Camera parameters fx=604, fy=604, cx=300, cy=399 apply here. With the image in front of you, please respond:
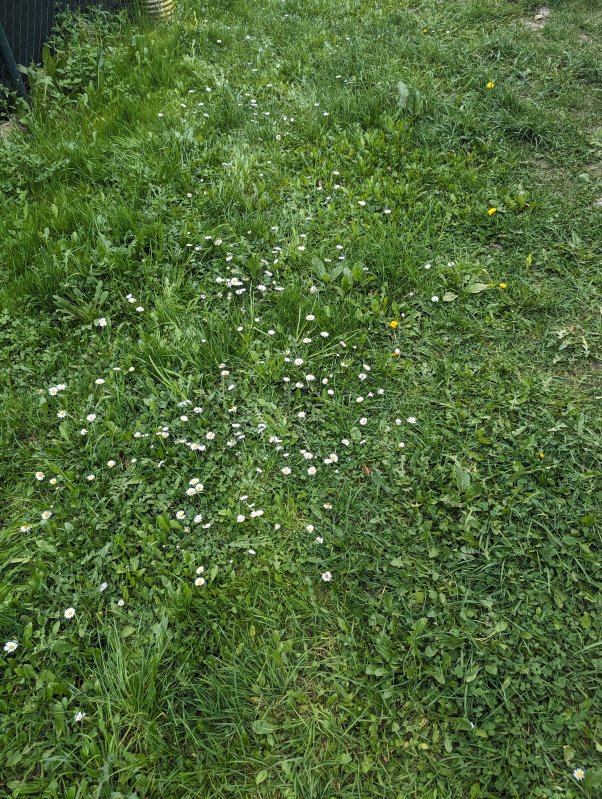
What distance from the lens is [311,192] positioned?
13.3 ft

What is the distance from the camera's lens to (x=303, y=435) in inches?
112

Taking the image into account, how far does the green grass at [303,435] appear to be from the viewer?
2.00 metres

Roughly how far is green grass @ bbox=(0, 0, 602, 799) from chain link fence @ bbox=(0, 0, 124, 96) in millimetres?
219

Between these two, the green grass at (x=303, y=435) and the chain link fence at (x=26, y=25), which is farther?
the chain link fence at (x=26, y=25)

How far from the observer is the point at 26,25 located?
15.6 feet

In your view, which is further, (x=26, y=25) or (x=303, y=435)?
(x=26, y=25)

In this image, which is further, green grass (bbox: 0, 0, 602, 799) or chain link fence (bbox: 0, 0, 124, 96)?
chain link fence (bbox: 0, 0, 124, 96)

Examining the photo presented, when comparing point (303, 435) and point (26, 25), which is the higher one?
point (26, 25)

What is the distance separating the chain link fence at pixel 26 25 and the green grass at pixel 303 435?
22 centimetres

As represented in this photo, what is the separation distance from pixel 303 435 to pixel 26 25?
4.26m

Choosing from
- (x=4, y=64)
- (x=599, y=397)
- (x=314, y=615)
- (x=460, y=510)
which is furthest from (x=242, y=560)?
(x=4, y=64)

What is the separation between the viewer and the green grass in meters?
2.00

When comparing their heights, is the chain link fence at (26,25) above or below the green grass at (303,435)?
above

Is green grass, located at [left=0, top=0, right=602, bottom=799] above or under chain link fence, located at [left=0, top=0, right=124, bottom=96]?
under
